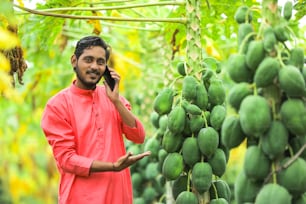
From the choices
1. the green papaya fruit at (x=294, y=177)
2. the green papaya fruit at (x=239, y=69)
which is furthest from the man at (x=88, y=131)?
the green papaya fruit at (x=294, y=177)

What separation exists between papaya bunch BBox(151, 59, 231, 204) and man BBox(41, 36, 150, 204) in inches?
9.7

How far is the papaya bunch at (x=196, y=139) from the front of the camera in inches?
155

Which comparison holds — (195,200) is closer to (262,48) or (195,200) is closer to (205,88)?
(205,88)

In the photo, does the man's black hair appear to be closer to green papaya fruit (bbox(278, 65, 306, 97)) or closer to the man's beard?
the man's beard

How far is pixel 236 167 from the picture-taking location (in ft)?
42.1

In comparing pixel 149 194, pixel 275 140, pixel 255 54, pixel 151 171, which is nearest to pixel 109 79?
pixel 255 54

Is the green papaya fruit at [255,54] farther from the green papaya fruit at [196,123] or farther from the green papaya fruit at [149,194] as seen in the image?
the green papaya fruit at [149,194]

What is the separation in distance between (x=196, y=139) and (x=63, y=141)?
730 mm

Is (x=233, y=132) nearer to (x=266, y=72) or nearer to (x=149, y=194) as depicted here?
(x=266, y=72)

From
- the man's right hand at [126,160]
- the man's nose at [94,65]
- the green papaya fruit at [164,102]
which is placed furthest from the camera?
the green papaya fruit at [164,102]

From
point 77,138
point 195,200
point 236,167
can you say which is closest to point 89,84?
point 77,138

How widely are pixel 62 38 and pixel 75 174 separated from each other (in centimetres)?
409

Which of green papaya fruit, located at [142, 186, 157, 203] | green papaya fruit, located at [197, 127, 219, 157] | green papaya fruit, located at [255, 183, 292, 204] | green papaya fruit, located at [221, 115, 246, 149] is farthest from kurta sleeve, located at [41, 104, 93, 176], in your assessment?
green papaya fruit, located at [142, 186, 157, 203]

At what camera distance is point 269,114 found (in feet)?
8.97
